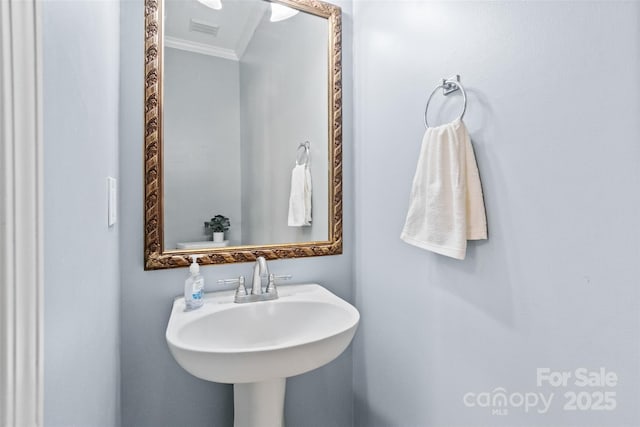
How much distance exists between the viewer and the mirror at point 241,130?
45.9 inches

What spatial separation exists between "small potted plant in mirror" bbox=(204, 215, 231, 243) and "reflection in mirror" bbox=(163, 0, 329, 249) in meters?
0.01

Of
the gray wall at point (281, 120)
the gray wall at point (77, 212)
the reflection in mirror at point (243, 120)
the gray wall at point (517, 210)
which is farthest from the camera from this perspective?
the gray wall at point (281, 120)

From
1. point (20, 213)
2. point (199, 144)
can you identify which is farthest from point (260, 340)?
point (20, 213)

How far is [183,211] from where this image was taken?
1207 millimetres

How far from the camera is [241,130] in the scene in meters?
1.31

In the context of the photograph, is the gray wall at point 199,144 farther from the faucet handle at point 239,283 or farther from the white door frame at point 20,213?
the white door frame at point 20,213

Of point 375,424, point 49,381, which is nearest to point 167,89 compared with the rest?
point 49,381

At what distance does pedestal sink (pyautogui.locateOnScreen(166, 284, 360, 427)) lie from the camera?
0.84 metres

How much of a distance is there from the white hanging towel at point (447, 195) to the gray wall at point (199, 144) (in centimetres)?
69

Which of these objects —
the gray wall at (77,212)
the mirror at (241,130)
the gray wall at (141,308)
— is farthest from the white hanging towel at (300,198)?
the gray wall at (77,212)

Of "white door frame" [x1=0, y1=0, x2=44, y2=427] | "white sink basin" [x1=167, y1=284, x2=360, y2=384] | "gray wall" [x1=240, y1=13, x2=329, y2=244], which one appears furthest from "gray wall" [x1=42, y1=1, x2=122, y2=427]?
"gray wall" [x1=240, y1=13, x2=329, y2=244]

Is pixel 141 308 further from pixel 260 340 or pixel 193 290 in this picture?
pixel 260 340

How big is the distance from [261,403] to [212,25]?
4.45ft

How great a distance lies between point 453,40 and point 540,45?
28 centimetres
